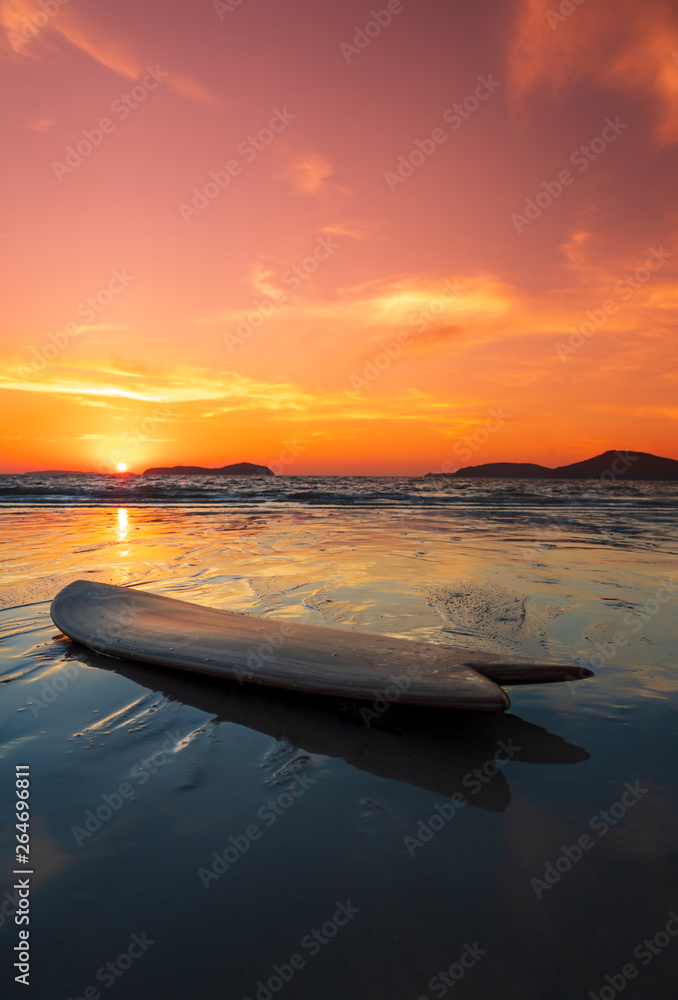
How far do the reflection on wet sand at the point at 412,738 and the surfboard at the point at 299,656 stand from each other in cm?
15

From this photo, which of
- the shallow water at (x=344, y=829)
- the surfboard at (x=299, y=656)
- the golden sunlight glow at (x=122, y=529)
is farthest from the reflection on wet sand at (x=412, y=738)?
the golden sunlight glow at (x=122, y=529)

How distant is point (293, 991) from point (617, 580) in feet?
19.1

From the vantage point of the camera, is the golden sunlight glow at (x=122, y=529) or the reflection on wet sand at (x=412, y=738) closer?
the reflection on wet sand at (x=412, y=738)

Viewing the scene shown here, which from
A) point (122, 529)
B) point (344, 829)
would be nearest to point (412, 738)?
point (344, 829)

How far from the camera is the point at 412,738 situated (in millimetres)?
2439

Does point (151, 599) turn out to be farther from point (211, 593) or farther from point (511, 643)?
point (511, 643)

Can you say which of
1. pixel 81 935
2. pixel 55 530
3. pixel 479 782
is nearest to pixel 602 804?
pixel 479 782

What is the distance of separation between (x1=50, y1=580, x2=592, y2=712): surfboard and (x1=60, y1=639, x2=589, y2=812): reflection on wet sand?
0.15m

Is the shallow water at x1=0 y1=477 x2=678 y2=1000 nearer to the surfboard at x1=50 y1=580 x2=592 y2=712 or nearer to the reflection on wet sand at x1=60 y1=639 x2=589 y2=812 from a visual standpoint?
the reflection on wet sand at x1=60 y1=639 x2=589 y2=812

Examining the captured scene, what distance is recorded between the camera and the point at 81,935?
1.42 m

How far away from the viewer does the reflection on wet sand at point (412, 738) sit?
214 centimetres

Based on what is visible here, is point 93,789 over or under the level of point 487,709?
under

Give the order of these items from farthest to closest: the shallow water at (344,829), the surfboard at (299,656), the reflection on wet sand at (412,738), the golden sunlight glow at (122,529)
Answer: the golden sunlight glow at (122,529)
the surfboard at (299,656)
the reflection on wet sand at (412,738)
the shallow water at (344,829)

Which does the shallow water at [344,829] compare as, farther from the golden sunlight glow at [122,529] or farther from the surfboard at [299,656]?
the golden sunlight glow at [122,529]
